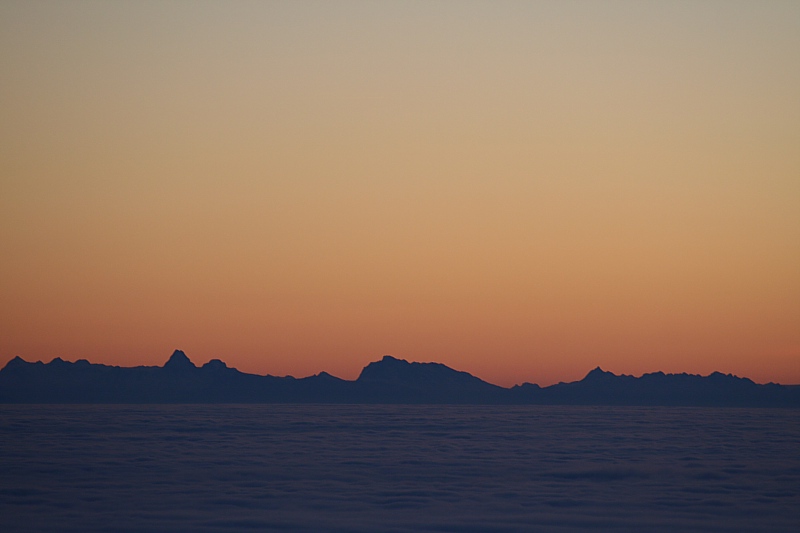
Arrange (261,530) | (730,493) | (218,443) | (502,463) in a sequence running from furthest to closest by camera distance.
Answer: (218,443), (502,463), (730,493), (261,530)

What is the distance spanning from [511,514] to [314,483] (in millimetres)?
6888

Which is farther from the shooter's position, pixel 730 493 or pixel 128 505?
pixel 730 493

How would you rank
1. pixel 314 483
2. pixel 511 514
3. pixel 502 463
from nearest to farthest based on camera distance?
pixel 511 514 → pixel 314 483 → pixel 502 463

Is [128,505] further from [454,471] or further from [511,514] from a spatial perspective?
[454,471]

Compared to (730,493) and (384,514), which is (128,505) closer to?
(384,514)

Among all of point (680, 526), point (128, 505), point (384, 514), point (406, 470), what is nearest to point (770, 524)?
point (680, 526)

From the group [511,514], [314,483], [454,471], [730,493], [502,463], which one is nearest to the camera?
[511,514]

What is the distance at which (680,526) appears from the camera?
16094mm

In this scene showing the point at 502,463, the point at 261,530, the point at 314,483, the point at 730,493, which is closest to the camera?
the point at 261,530

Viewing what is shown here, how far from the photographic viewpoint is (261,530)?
15562 mm

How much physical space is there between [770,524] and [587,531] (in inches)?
159

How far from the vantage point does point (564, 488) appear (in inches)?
845

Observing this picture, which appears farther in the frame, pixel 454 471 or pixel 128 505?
pixel 454 471

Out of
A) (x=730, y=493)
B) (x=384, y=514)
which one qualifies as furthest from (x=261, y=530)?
(x=730, y=493)
